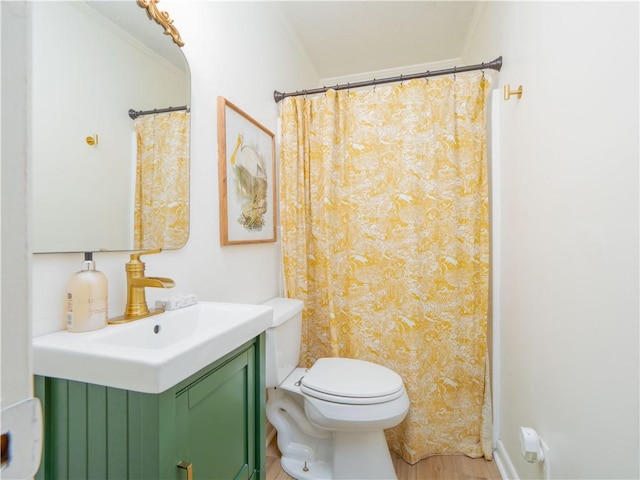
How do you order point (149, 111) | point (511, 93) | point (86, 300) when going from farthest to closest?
point (511, 93), point (149, 111), point (86, 300)

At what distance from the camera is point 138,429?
549 mm

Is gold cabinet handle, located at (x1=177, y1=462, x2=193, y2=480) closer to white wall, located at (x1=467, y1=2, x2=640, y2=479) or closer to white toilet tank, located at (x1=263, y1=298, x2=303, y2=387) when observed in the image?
white toilet tank, located at (x1=263, y1=298, x2=303, y2=387)

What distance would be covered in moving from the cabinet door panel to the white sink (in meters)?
0.07

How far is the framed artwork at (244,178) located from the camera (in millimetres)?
1305

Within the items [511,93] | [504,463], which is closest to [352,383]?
[504,463]

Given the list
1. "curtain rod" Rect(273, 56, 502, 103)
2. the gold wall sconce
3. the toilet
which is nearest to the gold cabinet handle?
the toilet

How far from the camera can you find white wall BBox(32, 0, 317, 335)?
0.76m

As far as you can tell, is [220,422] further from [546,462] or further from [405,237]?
[405,237]

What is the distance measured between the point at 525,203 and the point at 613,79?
57 cm

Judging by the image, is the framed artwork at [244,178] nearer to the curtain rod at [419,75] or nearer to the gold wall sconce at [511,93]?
the curtain rod at [419,75]

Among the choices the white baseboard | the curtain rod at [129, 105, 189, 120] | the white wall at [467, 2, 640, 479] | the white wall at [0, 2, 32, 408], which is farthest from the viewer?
the white baseboard

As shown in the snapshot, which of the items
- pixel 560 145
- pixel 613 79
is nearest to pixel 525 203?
pixel 560 145

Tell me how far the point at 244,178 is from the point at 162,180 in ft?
1.59

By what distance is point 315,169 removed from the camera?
1751 millimetres
